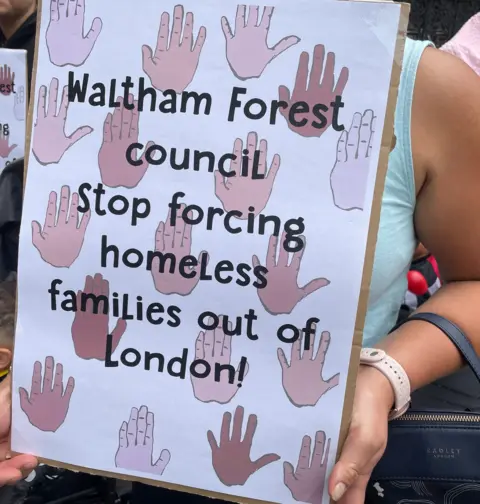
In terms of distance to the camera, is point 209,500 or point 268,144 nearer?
point 268,144

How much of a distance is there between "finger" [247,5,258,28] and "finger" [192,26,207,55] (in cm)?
5

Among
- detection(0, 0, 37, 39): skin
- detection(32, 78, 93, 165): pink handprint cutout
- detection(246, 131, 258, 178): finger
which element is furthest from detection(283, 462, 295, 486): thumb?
detection(0, 0, 37, 39): skin

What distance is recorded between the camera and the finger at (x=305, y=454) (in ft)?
2.11

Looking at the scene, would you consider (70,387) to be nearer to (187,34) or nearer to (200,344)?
(200,344)

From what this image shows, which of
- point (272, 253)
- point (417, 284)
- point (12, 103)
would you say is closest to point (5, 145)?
point (12, 103)

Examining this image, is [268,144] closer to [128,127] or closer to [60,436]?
[128,127]

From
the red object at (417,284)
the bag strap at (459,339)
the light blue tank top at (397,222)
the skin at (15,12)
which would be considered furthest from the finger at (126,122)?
the red object at (417,284)

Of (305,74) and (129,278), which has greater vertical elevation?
(305,74)

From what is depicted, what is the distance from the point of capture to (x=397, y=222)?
745 mm

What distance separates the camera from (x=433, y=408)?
745mm

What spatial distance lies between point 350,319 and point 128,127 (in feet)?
1.04

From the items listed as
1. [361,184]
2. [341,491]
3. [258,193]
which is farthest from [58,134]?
[341,491]

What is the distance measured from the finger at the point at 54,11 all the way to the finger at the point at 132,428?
45cm

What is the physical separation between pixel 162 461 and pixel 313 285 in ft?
0.89
